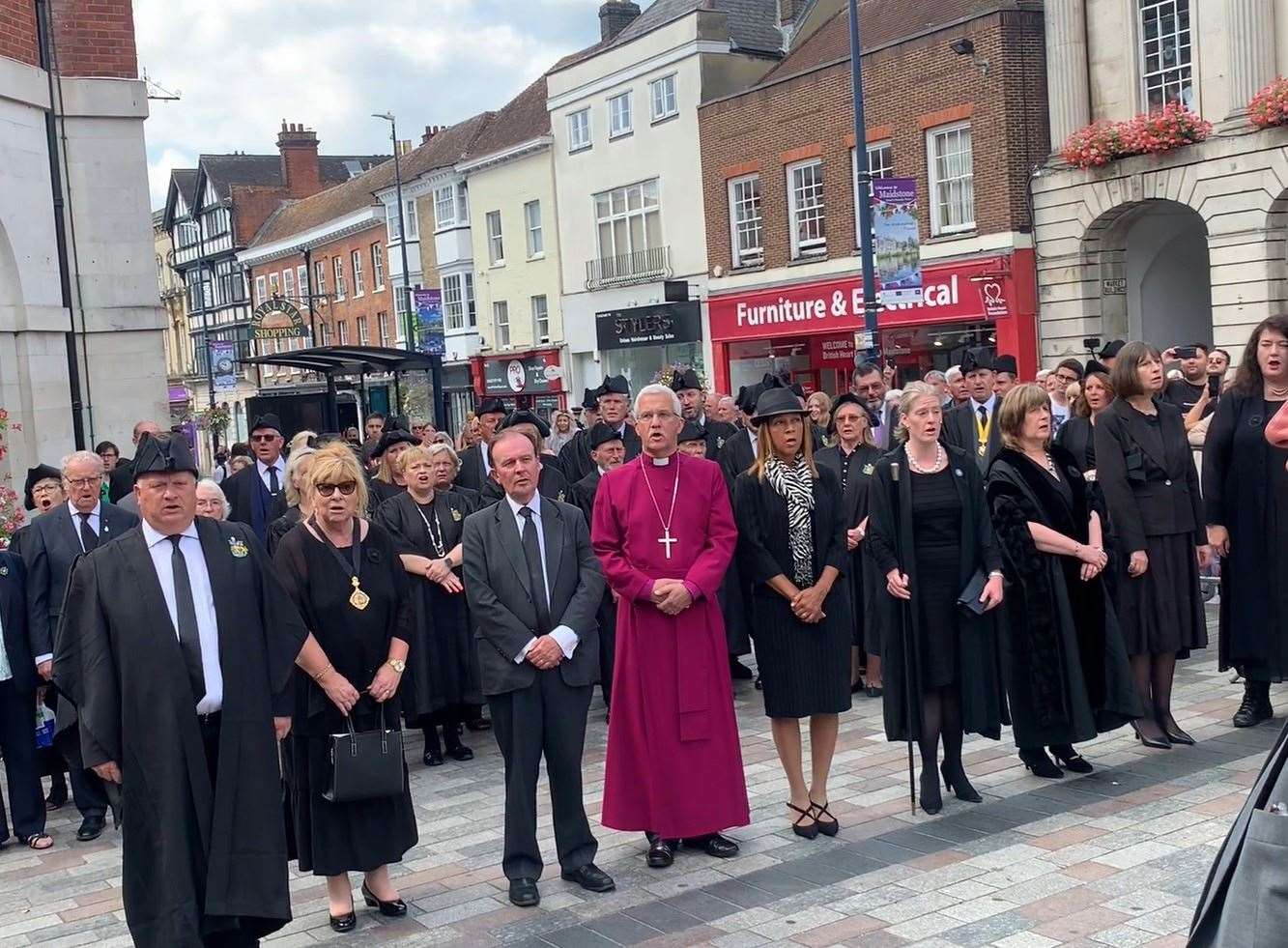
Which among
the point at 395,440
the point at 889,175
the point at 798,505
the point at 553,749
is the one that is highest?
the point at 889,175

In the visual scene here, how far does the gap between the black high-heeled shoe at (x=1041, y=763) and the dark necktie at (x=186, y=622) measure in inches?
165

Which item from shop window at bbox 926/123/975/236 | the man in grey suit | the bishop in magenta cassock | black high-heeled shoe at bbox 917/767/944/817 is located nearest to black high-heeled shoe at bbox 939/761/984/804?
black high-heeled shoe at bbox 917/767/944/817

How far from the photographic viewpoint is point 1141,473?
7.52 metres

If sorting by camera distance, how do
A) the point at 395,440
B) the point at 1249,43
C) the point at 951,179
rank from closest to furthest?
1. the point at 395,440
2. the point at 1249,43
3. the point at 951,179

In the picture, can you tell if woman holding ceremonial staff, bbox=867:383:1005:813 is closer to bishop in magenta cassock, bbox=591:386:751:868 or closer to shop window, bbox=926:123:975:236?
bishop in magenta cassock, bbox=591:386:751:868

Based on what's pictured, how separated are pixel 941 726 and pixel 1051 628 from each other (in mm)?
761

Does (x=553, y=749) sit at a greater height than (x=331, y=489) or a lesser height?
lesser

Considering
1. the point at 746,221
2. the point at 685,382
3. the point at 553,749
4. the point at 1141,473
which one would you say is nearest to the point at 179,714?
the point at 553,749

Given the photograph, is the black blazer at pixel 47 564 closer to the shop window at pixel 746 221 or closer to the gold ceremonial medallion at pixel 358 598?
the gold ceremonial medallion at pixel 358 598

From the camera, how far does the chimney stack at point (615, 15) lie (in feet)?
130

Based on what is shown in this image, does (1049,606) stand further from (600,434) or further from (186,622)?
(600,434)

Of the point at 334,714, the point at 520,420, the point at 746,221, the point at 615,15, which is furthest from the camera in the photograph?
the point at 615,15

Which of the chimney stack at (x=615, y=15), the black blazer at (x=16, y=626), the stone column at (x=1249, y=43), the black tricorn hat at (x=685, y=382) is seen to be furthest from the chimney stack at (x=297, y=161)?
the black blazer at (x=16, y=626)

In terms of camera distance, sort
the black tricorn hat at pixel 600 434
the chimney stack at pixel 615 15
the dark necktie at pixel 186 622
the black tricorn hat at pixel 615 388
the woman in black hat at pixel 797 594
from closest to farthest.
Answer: the dark necktie at pixel 186 622 → the woman in black hat at pixel 797 594 → the black tricorn hat at pixel 600 434 → the black tricorn hat at pixel 615 388 → the chimney stack at pixel 615 15
